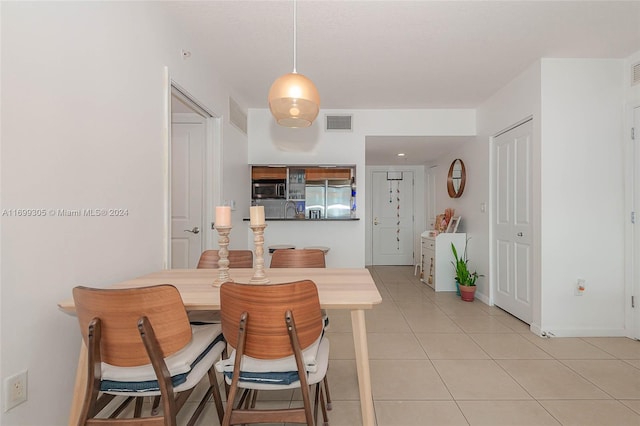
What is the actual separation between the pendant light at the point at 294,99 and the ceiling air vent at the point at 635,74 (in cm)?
306

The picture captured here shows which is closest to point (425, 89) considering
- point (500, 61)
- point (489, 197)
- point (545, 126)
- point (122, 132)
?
point (500, 61)

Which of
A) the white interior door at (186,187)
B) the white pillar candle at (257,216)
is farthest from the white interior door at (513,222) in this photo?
the white interior door at (186,187)

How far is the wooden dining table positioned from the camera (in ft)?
4.34

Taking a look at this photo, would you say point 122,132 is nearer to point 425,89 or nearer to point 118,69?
point 118,69

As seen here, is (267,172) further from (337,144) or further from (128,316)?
(128,316)

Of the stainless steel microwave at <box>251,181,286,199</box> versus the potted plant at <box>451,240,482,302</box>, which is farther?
the stainless steel microwave at <box>251,181,286,199</box>

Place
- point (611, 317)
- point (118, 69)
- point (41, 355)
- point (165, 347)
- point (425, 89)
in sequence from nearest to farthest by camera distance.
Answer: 1. point (165, 347)
2. point (41, 355)
3. point (118, 69)
4. point (611, 317)
5. point (425, 89)

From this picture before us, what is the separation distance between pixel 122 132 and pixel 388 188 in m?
5.78

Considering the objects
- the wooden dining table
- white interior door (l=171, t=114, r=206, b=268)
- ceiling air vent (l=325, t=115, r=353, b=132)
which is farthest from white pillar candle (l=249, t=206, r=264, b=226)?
ceiling air vent (l=325, t=115, r=353, b=132)

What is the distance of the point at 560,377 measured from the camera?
7.19ft

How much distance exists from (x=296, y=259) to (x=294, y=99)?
1.13 metres

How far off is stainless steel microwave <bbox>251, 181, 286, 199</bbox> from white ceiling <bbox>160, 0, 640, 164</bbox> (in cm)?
131

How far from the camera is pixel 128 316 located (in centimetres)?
113

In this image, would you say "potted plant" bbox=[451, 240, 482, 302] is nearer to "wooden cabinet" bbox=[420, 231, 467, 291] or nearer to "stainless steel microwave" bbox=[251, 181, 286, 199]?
"wooden cabinet" bbox=[420, 231, 467, 291]
